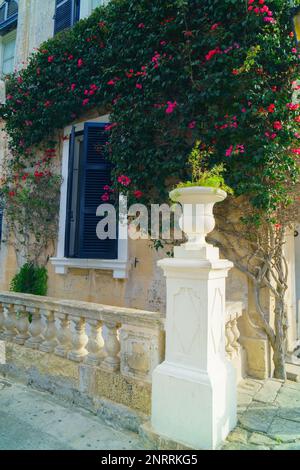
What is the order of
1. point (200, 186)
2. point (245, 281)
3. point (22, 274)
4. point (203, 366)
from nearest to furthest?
point (203, 366), point (200, 186), point (245, 281), point (22, 274)

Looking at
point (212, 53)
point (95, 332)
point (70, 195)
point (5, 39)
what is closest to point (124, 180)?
point (70, 195)

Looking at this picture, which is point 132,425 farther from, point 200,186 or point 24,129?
point 24,129

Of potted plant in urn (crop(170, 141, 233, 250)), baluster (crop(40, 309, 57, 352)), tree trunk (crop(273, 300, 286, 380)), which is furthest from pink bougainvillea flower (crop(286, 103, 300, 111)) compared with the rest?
baluster (crop(40, 309, 57, 352))

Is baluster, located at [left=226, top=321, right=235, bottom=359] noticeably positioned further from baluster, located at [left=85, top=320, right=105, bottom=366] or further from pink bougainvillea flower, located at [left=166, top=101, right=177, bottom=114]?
pink bougainvillea flower, located at [left=166, top=101, right=177, bottom=114]

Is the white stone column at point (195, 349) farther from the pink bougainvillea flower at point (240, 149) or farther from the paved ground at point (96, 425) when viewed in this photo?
the pink bougainvillea flower at point (240, 149)

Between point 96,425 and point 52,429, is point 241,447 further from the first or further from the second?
point 52,429

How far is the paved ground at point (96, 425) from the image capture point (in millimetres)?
2215

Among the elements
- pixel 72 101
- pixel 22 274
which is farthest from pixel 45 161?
pixel 22 274

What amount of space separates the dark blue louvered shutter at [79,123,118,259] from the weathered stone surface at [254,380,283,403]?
2607 mm

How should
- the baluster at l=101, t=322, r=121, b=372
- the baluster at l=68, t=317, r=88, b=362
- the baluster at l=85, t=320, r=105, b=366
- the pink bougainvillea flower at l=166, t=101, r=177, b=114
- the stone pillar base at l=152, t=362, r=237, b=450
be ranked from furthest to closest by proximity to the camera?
the pink bougainvillea flower at l=166, t=101, r=177, b=114 < the baluster at l=68, t=317, r=88, b=362 < the baluster at l=85, t=320, r=105, b=366 < the baluster at l=101, t=322, r=121, b=372 < the stone pillar base at l=152, t=362, r=237, b=450

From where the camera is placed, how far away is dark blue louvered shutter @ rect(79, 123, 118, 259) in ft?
15.3

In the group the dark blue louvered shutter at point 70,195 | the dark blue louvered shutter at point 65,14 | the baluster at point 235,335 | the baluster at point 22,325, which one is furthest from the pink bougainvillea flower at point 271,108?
the dark blue louvered shutter at point 65,14

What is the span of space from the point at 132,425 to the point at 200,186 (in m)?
1.97

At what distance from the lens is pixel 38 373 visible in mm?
3168
